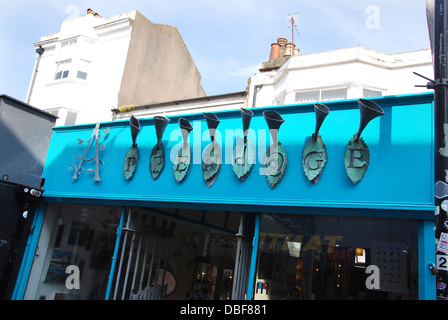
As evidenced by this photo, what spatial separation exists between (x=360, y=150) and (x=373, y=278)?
200 centimetres

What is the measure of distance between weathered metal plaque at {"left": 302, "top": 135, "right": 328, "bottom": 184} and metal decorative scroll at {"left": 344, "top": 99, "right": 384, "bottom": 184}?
0.39 meters

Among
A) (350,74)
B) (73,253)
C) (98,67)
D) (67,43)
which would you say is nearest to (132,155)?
(73,253)

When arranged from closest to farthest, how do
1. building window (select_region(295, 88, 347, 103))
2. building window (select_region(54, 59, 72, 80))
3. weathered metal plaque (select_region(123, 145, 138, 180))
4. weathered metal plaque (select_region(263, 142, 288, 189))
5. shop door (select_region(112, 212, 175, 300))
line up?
weathered metal plaque (select_region(263, 142, 288, 189)) → shop door (select_region(112, 212, 175, 300)) → weathered metal plaque (select_region(123, 145, 138, 180)) → building window (select_region(295, 88, 347, 103)) → building window (select_region(54, 59, 72, 80))

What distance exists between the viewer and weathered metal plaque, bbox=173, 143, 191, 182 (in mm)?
8250

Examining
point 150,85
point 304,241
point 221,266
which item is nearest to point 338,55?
point 304,241

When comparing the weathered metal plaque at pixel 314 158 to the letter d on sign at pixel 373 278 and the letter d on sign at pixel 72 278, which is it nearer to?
the letter d on sign at pixel 373 278

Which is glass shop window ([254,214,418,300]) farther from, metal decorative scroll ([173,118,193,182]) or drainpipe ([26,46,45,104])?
drainpipe ([26,46,45,104])

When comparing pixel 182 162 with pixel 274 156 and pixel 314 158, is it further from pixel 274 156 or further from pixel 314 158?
pixel 314 158

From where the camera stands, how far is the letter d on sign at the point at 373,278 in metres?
6.36

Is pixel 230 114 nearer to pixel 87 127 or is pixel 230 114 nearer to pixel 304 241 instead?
Result: pixel 304 241

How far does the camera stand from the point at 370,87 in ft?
33.9

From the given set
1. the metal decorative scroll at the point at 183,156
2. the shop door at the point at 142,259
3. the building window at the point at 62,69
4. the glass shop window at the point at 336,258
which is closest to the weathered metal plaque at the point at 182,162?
the metal decorative scroll at the point at 183,156

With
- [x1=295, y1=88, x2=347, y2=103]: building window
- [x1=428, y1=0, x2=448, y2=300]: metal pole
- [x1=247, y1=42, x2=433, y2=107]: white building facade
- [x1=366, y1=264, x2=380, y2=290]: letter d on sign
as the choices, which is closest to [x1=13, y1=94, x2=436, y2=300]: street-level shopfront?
[x1=366, y1=264, x2=380, y2=290]: letter d on sign

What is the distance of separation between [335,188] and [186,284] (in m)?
6.35
